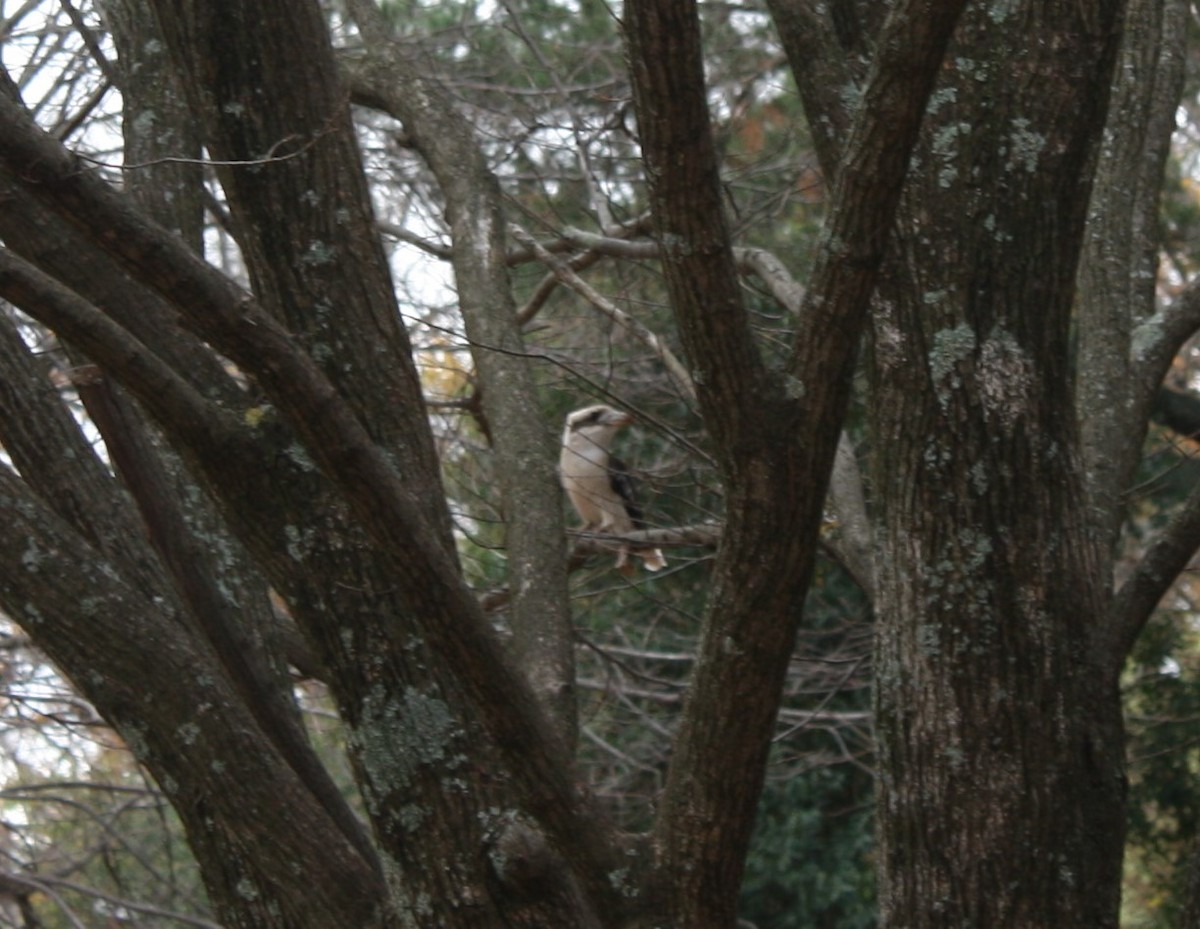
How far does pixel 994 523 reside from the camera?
2674 mm

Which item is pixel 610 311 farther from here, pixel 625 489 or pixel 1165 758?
pixel 1165 758

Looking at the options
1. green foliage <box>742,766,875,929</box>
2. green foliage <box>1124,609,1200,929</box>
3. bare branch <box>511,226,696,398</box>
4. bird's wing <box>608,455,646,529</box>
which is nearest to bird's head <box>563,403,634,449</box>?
bird's wing <box>608,455,646,529</box>

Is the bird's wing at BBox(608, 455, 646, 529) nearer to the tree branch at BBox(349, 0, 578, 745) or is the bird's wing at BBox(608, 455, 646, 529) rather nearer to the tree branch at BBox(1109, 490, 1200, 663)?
the tree branch at BBox(349, 0, 578, 745)

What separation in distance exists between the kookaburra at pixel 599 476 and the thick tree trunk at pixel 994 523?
3989mm

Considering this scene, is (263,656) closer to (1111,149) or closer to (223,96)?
(223,96)

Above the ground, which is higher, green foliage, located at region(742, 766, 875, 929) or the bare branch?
the bare branch

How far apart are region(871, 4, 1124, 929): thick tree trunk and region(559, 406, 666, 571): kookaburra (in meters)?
3.99

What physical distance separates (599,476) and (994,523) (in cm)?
511

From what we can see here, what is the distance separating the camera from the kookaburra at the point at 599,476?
727cm

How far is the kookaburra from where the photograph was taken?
7273 millimetres

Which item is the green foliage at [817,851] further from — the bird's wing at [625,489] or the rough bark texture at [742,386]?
the rough bark texture at [742,386]

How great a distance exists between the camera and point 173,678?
2.81m

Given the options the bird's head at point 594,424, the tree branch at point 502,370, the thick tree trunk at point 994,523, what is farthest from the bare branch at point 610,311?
the bird's head at point 594,424

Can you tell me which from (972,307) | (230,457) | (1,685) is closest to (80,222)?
(230,457)
